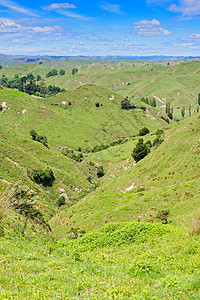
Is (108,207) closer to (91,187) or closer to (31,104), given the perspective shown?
(91,187)

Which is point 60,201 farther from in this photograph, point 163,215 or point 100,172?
point 163,215

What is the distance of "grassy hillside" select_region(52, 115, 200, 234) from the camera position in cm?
2809

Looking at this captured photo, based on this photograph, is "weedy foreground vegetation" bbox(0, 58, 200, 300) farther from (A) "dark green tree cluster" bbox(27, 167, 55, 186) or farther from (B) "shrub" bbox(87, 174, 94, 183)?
(B) "shrub" bbox(87, 174, 94, 183)

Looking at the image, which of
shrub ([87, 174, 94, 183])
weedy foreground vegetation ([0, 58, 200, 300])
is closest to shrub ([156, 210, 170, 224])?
weedy foreground vegetation ([0, 58, 200, 300])

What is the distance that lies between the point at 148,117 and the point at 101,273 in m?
171

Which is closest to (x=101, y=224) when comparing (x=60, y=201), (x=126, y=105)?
(x=60, y=201)

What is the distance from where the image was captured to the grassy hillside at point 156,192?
2809cm

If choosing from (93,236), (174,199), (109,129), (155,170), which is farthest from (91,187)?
(109,129)

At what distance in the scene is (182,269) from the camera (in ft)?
36.0

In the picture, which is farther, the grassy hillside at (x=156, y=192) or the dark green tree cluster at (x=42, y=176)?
the dark green tree cluster at (x=42, y=176)

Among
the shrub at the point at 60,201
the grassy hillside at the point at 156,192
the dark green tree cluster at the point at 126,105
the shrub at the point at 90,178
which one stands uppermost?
the dark green tree cluster at the point at 126,105

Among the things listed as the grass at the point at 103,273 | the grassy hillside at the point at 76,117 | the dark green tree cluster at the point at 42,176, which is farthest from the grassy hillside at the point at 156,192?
the grassy hillside at the point at 76,117

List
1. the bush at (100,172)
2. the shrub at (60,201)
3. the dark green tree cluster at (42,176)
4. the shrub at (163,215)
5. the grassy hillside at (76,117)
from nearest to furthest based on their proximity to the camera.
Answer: the shrub at (163,215) < the shrub at (60,201) < the dark green tree cluster at (42,176) < the bush at (100,172) < the grassy hillside at (76,117)

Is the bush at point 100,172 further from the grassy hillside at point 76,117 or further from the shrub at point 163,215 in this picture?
the shrub at point 163,215
